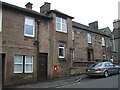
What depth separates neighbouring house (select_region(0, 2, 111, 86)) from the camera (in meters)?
13.4

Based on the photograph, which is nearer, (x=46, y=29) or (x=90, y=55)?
(x=46, y=29)

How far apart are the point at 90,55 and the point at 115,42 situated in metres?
15.6

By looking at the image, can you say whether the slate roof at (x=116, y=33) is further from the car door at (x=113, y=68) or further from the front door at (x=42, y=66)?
the front door at (x=42, y=66)

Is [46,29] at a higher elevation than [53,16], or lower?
lower

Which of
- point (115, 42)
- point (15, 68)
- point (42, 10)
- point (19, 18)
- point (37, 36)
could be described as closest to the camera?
point (15, 68)

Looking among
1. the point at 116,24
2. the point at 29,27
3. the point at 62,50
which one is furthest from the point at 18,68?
the point at 116,24

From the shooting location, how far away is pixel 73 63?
61.5 feet

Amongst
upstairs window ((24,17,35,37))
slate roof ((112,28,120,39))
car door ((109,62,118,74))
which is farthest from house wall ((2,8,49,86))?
slate roof ((112,28,120,39))

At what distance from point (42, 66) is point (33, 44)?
2535mm

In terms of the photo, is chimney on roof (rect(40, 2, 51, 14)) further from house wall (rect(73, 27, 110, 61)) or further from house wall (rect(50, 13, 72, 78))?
house wall (rect(73, 27, 110, 61))

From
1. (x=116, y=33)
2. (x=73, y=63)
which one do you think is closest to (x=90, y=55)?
(x=73, y=63)

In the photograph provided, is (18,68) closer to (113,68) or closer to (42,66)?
(42,66)

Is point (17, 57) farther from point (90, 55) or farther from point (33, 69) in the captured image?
point (90, 55)

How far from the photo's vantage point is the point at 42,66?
15.9m
